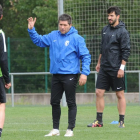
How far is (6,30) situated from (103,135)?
72.5 feet

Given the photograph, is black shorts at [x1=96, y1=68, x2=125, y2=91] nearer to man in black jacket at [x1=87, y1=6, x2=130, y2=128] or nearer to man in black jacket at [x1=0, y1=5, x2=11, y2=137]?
man in black jacket at [x1=87, y1=6, x2=130, y2=128]

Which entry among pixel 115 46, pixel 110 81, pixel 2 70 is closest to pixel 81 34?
pixel 110 81

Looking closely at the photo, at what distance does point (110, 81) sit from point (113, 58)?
0.52 metres

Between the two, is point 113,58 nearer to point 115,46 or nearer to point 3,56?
point 115,46

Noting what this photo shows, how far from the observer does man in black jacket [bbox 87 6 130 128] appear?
1082 cm

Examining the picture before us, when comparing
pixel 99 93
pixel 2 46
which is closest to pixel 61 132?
pixel 99 93

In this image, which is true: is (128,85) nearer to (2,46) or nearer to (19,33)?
(19,33)

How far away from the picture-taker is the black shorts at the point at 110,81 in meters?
11.1

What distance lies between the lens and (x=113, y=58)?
430 inches

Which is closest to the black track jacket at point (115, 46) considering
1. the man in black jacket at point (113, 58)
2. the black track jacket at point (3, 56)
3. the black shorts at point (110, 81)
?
the man in black jacket at point (113, 58)

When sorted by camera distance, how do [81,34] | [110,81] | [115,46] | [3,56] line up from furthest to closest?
[81,34]
[110,81]
[115,46]
[3,56]

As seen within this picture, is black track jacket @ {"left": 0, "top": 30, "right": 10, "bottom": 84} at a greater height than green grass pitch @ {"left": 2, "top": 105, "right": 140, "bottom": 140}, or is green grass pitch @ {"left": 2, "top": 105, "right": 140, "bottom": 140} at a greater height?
black track jacket @ {"left": 0, "top": 30, "right": 10, "bottom": 84}

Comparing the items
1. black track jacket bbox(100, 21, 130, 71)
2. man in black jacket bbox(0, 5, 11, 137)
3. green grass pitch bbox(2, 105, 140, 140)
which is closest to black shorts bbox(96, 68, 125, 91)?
black track jacket bbox(100, 21, 130, 71)

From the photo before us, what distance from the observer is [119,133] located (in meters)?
9.70
